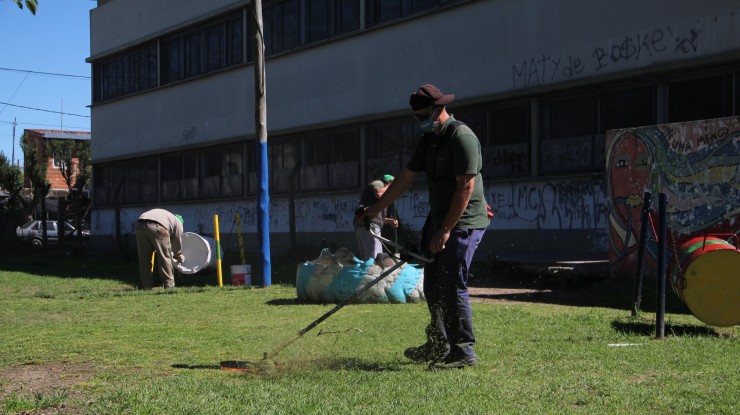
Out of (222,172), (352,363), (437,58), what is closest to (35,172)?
(222,172)

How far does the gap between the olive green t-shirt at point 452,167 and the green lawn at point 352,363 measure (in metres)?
1.12

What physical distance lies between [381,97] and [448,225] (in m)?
16.8

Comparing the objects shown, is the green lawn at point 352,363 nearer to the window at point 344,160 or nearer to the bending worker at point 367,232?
the bending worker at point 367,232

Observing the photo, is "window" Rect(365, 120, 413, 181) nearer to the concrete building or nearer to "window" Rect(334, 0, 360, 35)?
the concrete building

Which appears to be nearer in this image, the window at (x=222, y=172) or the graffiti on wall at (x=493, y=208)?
the graffiti on wall at (x=493, y=208)

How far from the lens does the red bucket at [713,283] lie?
767 cm

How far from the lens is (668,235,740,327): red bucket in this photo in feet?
25.2

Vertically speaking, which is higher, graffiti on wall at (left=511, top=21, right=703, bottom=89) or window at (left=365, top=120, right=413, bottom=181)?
graffiti on wall at (left=511, top=21, right=703, bottom=89)

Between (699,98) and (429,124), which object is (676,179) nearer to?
(699,98)

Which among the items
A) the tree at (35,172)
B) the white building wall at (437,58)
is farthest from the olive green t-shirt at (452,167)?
the tree at (35,172)

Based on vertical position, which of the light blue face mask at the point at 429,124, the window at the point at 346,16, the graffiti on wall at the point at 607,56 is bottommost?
the light blue face mask at the point at 429,124

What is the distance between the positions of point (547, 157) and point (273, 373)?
43.7 feet

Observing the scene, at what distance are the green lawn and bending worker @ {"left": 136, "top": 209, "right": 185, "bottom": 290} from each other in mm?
2838

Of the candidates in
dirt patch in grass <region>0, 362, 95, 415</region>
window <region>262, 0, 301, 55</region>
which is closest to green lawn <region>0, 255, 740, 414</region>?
dirt patch in grass <region>0, 362, 95, 415</region>
